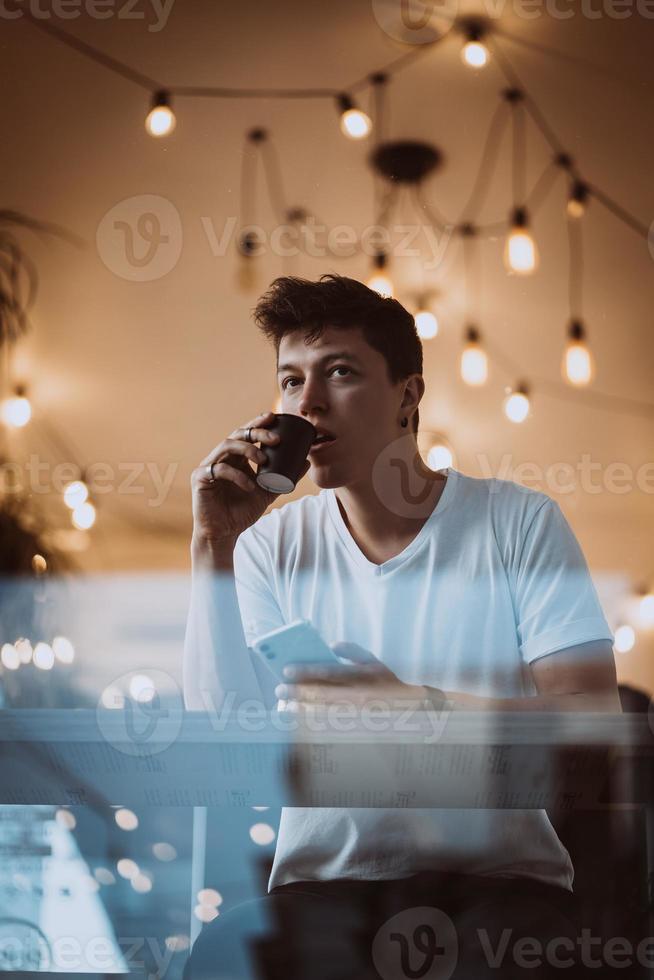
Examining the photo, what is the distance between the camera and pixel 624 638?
4.04 ft

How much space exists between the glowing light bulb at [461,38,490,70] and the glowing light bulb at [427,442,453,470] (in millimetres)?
627

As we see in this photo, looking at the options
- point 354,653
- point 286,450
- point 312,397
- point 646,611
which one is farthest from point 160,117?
point 646,611

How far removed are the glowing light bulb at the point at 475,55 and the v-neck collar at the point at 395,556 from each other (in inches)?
27.1

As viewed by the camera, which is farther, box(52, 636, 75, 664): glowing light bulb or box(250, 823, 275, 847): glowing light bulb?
box(52, 636, 75, 664): glowing light bulb

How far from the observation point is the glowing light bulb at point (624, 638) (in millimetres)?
1206

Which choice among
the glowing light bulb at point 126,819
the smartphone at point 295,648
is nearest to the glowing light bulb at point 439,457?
the smartphone at point 295,648

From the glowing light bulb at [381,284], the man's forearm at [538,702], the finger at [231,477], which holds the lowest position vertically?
the man's forearm at [538,702]

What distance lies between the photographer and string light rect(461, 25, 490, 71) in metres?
1.49

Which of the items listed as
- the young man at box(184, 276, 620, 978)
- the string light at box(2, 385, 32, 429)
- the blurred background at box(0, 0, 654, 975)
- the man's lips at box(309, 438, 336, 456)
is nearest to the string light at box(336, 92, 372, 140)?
the blurred background at box(0, 0, 654, 975)

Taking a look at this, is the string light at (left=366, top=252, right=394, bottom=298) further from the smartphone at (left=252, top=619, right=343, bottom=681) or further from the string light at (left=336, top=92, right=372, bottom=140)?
the smartphone at (left=252, top=619, right=343, bottom=681)

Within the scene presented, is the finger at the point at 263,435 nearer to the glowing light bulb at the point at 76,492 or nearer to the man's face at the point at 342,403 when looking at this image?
the man's face at the point at 342,403

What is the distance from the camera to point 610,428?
1372 millimetres

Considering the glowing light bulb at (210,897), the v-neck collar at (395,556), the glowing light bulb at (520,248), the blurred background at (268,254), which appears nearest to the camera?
the glowing light bulb at (210,897)

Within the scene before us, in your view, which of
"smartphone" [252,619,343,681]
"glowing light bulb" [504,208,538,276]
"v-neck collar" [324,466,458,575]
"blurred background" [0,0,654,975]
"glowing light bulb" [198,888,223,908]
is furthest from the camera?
"glowing light bulb" [504,208,538,276]
